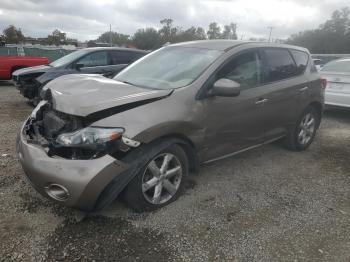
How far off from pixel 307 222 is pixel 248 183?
960mm

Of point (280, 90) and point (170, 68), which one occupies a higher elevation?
point (170, 68)

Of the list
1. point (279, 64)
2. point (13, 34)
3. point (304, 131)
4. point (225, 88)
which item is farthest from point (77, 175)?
point (13, 34)

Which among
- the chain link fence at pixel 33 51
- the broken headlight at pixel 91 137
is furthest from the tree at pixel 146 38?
the broken headlight at pixel 91 137

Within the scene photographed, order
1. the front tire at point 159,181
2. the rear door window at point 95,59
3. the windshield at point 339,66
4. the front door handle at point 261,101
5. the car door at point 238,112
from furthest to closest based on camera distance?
1. the rear door window at point 95,59
2. the windshield at point 339,66
3. the front door handle at point 261,101
4. the car door at point 238,112
5. the front tire at point 159,181

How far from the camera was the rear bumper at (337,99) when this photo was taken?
745cm

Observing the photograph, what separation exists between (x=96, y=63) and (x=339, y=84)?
588 cm

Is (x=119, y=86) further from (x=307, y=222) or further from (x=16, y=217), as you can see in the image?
(x=307, y=222)

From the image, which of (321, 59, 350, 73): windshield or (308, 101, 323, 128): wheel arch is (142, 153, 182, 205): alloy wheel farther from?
(321, 59, 350, 73): windshield

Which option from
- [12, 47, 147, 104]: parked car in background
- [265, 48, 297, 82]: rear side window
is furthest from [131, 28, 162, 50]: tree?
[265, 48, 297, 82]: rear side window

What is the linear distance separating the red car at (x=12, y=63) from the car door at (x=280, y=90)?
856cm

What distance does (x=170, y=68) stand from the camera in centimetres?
405

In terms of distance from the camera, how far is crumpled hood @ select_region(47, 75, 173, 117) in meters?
3.03

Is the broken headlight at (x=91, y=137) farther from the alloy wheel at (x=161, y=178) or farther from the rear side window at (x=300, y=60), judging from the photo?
the rear side window at (x=300, y=60)

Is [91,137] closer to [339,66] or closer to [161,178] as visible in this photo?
[161,178]
